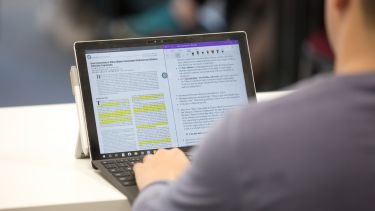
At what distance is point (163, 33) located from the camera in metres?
3.59

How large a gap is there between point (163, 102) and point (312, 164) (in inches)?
26.3

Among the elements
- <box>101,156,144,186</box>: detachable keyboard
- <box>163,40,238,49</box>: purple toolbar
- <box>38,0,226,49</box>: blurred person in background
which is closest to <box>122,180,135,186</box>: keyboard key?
<box>101,156,144,186</box>: detachable keyboard

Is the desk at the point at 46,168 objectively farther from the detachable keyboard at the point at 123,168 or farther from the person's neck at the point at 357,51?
the person's neck at the point at 357,51

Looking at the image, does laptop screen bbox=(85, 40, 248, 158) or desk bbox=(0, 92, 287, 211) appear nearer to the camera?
desk bbox=(0, 92, 287, 211)

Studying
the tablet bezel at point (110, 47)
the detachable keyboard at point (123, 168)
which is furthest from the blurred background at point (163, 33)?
the detachable keyboard at point (123, 168)

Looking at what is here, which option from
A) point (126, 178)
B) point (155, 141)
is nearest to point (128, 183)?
point (126, 178)

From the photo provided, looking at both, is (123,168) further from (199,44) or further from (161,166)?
(199,44)

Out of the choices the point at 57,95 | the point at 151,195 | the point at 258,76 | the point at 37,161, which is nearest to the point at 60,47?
the point at 57,95

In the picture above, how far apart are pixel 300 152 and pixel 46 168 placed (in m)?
0.71

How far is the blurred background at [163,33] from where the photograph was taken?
3.49m

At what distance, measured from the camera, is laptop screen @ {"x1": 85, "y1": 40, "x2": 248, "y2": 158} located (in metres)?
1.38

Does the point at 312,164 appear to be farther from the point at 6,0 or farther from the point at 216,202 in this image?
the point at 6,0

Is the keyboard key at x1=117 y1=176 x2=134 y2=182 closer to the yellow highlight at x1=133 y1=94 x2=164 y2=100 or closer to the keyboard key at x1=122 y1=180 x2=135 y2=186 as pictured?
the keyboard key at x1=122 y1=180 x2=135 y2=186

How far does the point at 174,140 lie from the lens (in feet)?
4.62
